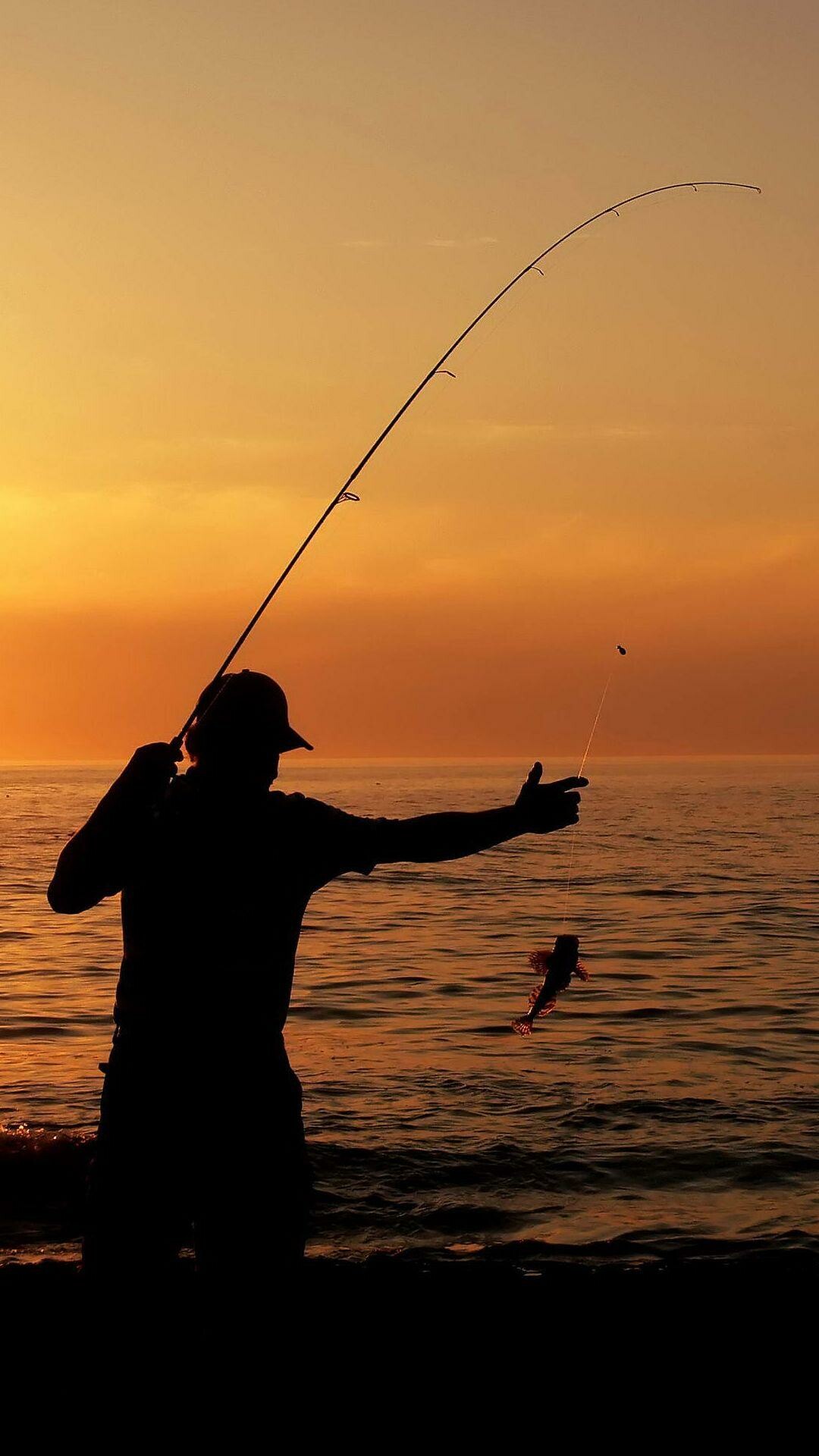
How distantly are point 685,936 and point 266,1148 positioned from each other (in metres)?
16.5

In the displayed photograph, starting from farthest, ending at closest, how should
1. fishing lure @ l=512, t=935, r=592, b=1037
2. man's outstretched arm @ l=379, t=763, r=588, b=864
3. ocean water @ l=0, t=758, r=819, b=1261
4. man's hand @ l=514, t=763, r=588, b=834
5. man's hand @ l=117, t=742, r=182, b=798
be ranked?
ocean water @ l=0, t=758, r=819, b=1261, fishing lure @ l=512, t=935, r=592, b=1037, man's hand @ l=514, t=763, r=588, b=834, man's outstretched arm @ l=379, t=763, r=588, b=864, man's hand @ l=117, t=742, r=182, b=798

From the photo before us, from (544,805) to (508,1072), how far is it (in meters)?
7.78

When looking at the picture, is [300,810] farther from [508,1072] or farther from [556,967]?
[508,1072]

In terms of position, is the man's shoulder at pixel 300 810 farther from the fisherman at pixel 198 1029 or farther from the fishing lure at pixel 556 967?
the fishing lure at pixel 556 967

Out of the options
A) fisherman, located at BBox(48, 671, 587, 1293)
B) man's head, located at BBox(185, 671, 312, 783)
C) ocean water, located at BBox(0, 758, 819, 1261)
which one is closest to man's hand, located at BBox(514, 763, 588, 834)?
fisherman, located at BBox(48, 671, 587, 1293)

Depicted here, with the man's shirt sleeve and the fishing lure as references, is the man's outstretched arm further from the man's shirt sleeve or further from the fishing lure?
the fishing lure

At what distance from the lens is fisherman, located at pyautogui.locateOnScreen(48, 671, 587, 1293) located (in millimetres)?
3600

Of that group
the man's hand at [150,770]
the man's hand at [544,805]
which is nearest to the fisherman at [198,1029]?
the man's hand at [150,770]

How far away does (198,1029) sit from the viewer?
12.0 ft

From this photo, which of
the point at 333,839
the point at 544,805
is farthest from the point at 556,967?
the point at 333,839

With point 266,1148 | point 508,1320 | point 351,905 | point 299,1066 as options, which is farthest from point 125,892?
point 351,905

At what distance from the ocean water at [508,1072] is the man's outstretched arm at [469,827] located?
597 millimetres

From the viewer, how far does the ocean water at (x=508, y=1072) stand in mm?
7832

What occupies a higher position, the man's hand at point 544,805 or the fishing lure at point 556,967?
the man's hand at point 544,805
